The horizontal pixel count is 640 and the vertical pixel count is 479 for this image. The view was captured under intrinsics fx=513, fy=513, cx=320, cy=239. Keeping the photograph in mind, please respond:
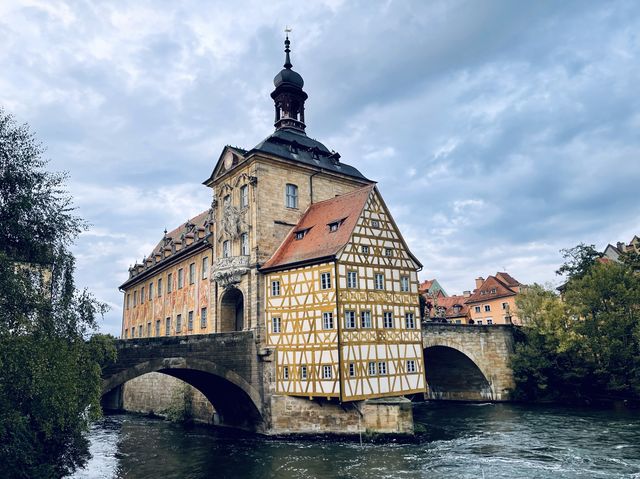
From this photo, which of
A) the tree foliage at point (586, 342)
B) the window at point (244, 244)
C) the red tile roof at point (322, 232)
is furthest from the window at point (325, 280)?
the tree foliage at point (586, 342)

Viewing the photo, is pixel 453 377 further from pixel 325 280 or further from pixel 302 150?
pixel 302 150

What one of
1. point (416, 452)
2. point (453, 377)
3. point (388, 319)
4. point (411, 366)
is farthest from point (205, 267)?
point (453, 377)

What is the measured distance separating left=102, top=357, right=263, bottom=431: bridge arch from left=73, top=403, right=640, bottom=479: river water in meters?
1.14

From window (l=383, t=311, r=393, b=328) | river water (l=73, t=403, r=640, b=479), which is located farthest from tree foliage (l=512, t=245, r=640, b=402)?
window (l=383, t=311, r=393, b=328)

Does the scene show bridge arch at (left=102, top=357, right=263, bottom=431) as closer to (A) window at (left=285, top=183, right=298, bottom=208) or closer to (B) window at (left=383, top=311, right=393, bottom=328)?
Answer: (B) window at (left=383, top=311, right=393, bottom=328)

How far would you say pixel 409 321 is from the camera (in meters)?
25.9

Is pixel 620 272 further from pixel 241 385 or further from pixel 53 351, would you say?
pixel 53 351

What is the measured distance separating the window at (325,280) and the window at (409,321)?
4.81 meters

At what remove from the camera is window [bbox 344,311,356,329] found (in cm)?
2317

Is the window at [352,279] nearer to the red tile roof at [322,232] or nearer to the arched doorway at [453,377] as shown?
the red tile roof at [322,232]

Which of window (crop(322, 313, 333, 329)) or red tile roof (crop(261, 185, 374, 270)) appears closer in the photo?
window (crop(322, 313, 333, 329))

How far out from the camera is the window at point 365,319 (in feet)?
77.8

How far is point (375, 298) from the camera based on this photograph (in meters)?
24.6

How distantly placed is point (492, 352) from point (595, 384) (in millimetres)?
6596
